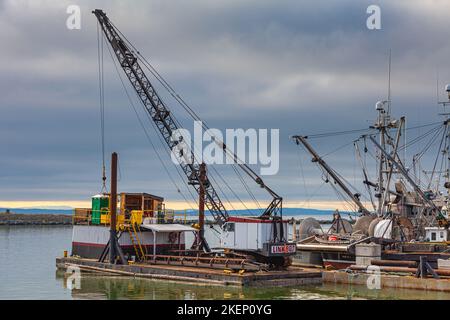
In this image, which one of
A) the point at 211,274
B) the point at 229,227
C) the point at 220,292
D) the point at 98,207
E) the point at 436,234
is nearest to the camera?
the point at 220,292

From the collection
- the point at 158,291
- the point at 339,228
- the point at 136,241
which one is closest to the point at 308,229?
the point at 339,228

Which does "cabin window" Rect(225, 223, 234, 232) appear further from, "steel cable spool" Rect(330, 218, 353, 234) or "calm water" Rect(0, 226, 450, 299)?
"steel cable spool" Rect(330, 218, 353, 234)

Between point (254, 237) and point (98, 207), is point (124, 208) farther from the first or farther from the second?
point (254, 237)

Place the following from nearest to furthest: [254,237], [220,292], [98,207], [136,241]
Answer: [220,292] → [254,237] → [136,241] → [98,207]

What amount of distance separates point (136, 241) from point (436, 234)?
23.9m

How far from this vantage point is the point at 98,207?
54438 mm

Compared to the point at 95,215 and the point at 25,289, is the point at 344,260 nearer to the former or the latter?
the point at 95,215

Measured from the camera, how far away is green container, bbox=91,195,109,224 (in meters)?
54.0

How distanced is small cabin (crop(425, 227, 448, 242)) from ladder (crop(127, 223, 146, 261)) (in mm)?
22803
